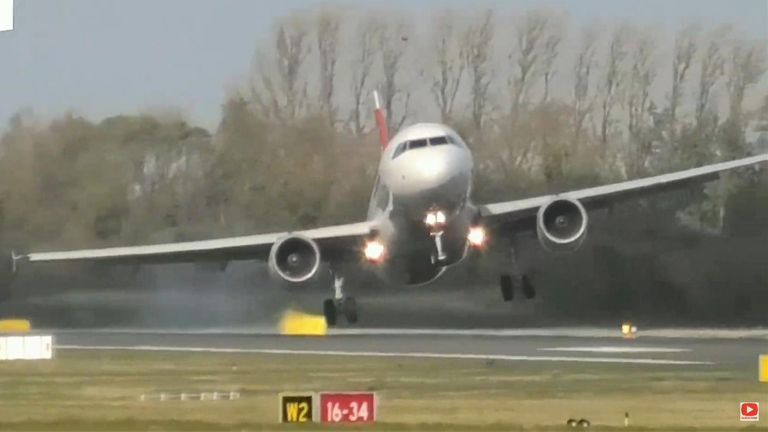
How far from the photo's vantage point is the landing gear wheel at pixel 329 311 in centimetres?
2116

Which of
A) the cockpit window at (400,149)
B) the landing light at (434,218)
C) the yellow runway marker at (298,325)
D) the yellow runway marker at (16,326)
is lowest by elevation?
the yellow runway marker at (298,325)

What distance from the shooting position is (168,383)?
18.3 metres

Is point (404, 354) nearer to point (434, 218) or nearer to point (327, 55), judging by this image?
point (434, 218)

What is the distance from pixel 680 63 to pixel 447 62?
279 centimetres

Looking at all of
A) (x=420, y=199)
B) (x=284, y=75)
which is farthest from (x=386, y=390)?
(x=420, y=199)

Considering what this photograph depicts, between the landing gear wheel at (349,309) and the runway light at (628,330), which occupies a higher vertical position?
the landing gear wheel at (349,309)

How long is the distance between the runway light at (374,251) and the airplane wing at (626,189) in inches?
50.8

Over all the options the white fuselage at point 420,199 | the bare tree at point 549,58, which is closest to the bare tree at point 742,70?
the bare tree at point 549,58

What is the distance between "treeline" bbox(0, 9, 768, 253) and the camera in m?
20.5

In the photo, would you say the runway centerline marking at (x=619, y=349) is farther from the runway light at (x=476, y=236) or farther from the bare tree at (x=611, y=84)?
the bare tree at (x=611, y=84)

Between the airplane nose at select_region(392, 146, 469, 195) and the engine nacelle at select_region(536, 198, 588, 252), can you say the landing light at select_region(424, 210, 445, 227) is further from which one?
the engine nacelle at select_region(536, 198, 588, 252)

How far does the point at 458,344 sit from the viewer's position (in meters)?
21.1

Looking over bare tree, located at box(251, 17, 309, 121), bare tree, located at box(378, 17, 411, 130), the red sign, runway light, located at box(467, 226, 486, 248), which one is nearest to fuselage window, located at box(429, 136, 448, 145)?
bare tree, located at box(378, 17, 411, 130)

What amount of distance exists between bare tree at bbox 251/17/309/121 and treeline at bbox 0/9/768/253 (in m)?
0.02
